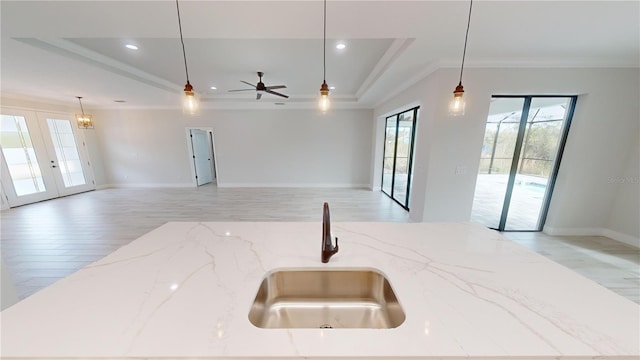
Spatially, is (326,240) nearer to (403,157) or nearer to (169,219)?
(169,219)

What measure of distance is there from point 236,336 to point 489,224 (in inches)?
171

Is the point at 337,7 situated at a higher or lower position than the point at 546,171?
higher

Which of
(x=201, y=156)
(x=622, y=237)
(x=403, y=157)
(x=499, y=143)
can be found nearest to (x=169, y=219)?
(x=201, y=156)

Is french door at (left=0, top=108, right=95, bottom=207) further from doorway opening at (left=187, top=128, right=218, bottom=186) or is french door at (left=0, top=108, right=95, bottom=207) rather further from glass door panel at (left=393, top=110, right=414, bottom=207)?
glass door panel at (left=393, top=110, right=414, bottom=207)

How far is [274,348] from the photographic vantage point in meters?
0.60

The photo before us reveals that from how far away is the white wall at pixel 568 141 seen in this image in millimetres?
2822

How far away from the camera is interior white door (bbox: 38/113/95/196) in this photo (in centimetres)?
533

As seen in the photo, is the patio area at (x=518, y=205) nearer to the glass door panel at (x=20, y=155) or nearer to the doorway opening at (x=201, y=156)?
the doorway opening at (x=201, y=156)

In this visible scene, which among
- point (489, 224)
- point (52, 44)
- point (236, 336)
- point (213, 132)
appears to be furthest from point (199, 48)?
point (489, 224)

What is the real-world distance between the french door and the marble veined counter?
269 inches

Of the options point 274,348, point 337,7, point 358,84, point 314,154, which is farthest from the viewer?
point 314,154

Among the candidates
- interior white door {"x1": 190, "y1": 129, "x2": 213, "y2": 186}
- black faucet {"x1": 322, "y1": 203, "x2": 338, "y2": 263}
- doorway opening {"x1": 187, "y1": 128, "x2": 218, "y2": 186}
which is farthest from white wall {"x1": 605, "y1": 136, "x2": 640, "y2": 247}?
interior white door {"x1": 190, "y1": 129, "x2": 213, "y2": 186}

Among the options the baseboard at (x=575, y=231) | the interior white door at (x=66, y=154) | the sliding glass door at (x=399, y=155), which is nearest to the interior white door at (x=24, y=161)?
the interior white door at (x=66, y=154)

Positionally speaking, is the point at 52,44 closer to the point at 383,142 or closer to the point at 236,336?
the point at 236,336
